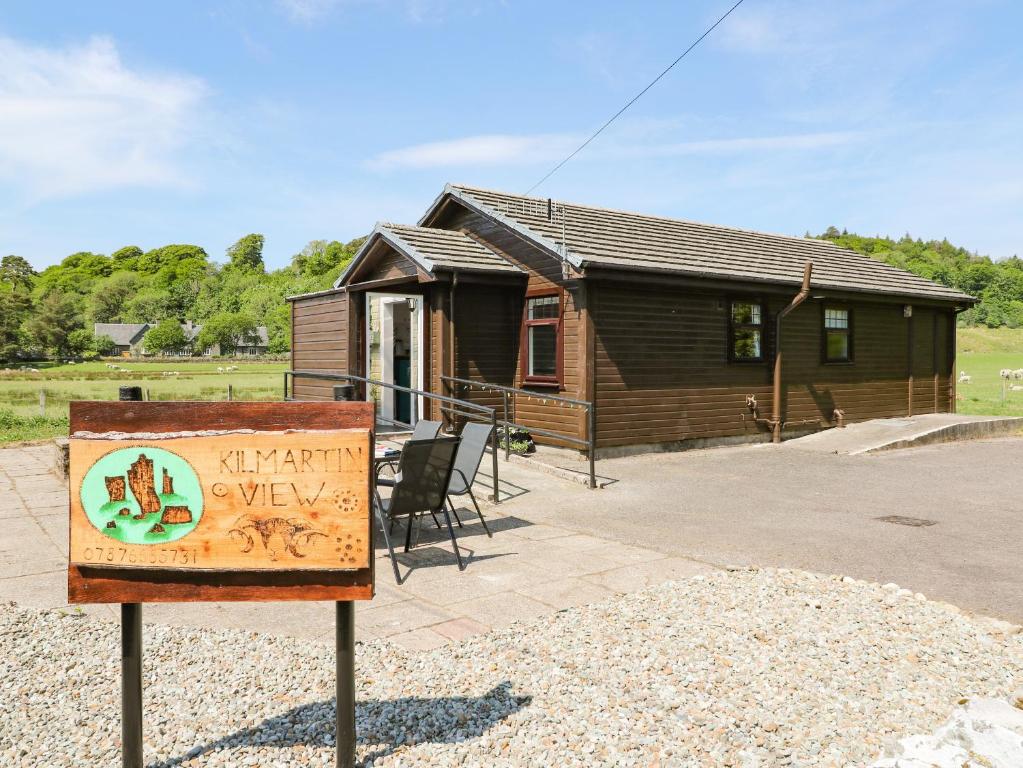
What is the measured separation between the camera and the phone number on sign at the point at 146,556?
8.68ft

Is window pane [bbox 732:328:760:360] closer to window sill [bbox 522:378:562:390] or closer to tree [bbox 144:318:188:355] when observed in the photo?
window sill [bbox 522:378:562:390]

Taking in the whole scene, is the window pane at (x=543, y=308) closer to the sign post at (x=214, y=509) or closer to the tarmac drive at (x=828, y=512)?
the tarmac drive at (x=828, y=512)

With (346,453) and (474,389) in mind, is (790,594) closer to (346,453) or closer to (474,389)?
(346,453)

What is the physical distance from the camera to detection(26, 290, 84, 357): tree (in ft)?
289

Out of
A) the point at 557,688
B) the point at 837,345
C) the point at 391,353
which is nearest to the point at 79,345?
the point at 391,353

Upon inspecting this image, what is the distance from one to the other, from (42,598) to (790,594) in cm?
478

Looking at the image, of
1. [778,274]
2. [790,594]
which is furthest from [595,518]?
[778,274]

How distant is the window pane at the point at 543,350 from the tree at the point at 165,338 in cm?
10453

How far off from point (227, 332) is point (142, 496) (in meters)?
108

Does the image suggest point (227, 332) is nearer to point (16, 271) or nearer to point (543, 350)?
point (16, 271)

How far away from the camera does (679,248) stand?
13.5 meters

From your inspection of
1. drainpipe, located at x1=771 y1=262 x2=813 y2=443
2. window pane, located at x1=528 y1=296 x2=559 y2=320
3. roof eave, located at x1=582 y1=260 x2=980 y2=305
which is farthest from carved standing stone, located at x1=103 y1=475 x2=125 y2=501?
drainpipe, located at x1=771 y1=262 x2=813 y2=443

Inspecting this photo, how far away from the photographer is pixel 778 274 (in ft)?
45.6

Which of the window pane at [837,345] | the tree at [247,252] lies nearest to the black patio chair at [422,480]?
the window pane at [837,345]
